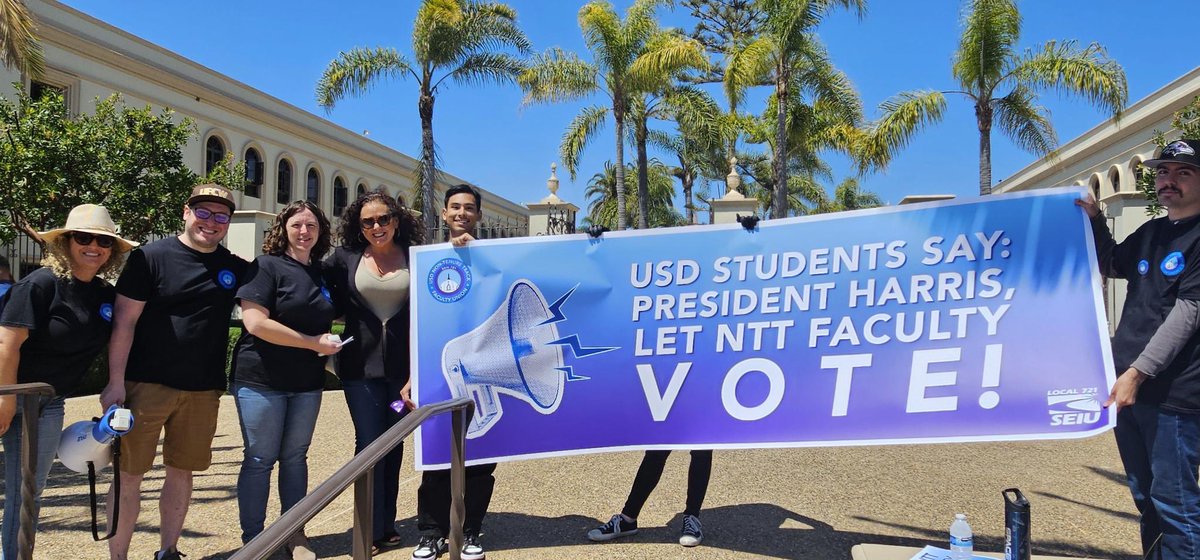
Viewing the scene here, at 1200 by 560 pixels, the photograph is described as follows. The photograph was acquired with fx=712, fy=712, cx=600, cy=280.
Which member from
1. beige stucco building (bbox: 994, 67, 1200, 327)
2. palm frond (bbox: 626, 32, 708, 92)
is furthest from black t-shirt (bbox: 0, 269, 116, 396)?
beige stucco building (bbox: 994, 67, 1200, 327)

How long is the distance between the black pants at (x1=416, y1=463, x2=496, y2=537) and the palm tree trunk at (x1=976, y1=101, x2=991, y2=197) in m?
18.2

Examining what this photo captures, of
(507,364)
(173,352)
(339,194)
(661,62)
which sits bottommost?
(507,364)

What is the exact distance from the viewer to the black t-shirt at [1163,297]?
8.87 ft

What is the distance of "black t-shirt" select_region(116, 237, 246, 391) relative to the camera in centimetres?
325

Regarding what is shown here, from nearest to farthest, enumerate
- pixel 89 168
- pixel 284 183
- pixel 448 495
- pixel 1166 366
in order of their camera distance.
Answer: pixel 1166 366, pixel 448 495, pixel 89 168, pixel 284 183

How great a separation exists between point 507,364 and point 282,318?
1132 mm

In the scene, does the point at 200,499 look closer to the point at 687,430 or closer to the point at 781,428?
the point at 687,430

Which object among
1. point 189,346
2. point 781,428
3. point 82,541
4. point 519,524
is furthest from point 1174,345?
point 82,541

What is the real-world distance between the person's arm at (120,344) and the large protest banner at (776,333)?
1261 mm

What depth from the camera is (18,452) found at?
309 centimetres

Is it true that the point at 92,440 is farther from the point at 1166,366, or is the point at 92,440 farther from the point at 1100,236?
the point at 1100,236

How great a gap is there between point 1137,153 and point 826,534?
108 feet

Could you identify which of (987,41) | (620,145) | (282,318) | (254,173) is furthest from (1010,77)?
(254,173)

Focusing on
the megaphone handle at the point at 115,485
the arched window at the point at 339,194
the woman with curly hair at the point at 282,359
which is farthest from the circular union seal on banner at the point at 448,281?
the arched window at the point at 339,194
